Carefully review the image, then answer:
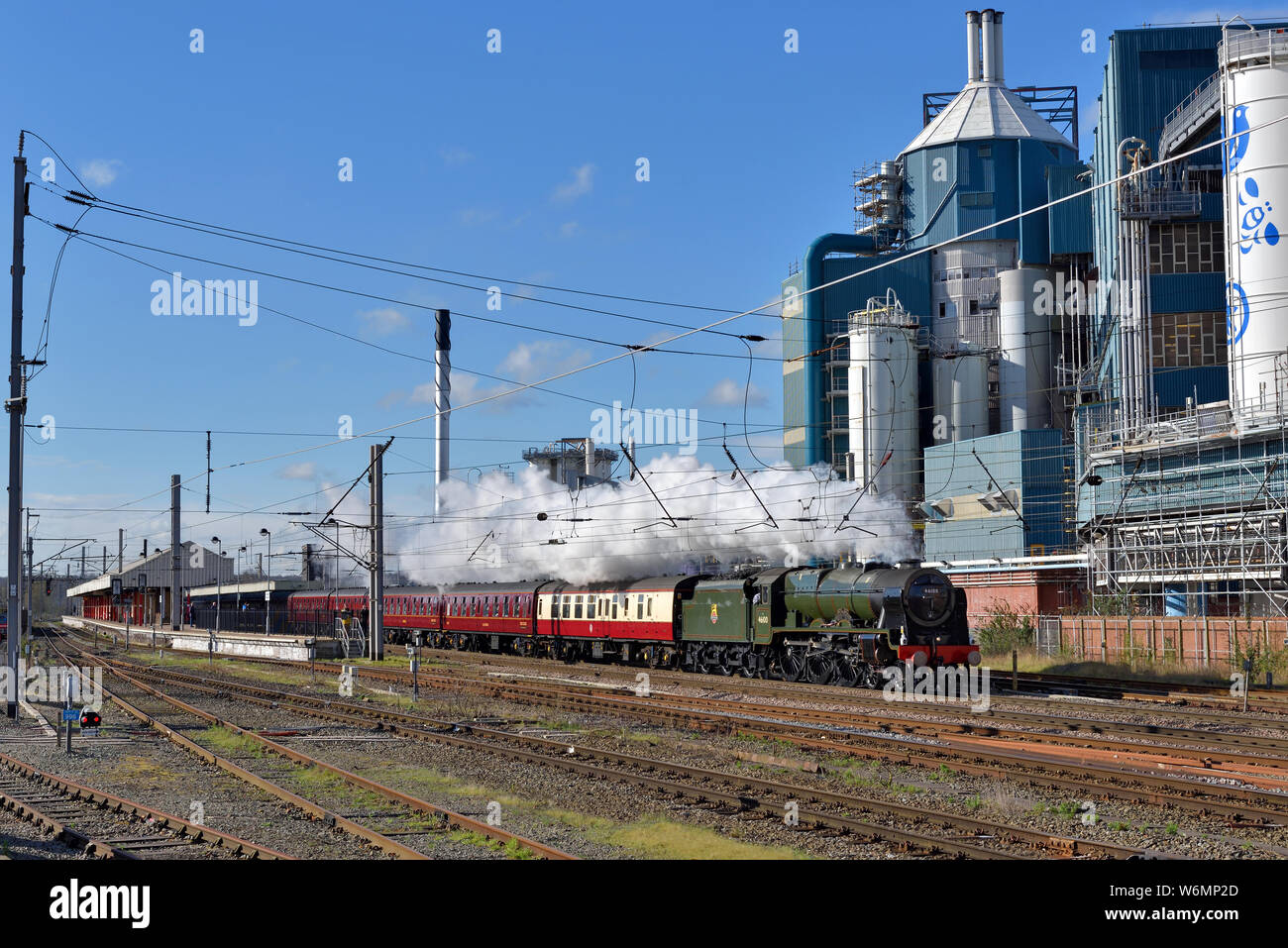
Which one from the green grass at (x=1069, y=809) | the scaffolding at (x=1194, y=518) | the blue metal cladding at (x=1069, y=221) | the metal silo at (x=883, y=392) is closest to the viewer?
the green grass at (x=1069, y=809)

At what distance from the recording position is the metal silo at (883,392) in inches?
2832

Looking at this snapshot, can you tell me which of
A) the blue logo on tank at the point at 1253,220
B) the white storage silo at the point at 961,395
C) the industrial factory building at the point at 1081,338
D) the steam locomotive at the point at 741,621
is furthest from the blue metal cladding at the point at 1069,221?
the steam locomotive at the point at 741,621

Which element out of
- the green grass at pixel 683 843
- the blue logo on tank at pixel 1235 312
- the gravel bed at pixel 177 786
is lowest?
the gravel bed at pixel 177 786

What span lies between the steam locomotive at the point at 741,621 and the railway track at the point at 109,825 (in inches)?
752

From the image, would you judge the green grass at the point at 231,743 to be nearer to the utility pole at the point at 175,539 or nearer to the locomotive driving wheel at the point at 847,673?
the locomotive driving wheel at the point at 847,673

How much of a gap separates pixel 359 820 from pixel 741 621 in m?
22.1

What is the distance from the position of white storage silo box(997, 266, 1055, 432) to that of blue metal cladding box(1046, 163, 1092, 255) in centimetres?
222

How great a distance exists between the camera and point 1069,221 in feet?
240

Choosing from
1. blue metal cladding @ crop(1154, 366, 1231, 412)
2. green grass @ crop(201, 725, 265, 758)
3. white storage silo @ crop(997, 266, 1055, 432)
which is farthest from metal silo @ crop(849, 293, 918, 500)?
green grass @ crop(201, 725, 265, 758)

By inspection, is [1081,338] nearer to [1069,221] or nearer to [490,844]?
[1069,221]

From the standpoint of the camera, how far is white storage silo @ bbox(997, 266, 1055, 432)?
72812 mm

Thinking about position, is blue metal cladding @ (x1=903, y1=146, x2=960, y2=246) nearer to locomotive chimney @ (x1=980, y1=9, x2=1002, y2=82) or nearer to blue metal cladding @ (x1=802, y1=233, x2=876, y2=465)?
blue metal cladding @ (x1=802, y1=233, x2=876, y2=465)

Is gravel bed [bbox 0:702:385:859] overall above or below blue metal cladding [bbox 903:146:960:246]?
below
